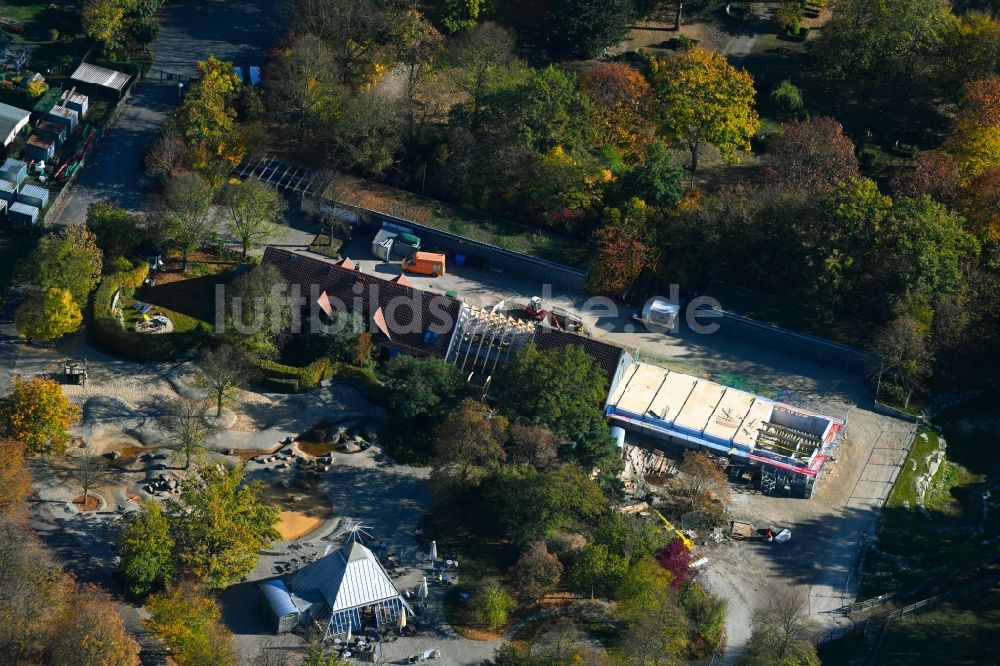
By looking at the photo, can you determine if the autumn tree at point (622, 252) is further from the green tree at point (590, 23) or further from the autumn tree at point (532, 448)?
the green tree at point (590, 23)

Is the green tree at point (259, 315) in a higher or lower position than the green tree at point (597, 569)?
higher

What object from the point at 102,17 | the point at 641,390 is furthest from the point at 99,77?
the point at 641,390

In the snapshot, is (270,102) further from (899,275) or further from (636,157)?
(899,275)

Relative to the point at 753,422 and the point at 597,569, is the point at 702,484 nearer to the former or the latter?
the point at 753,422

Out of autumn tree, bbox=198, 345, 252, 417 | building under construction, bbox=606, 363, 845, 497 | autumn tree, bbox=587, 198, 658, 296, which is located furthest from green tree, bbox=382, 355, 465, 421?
autumn tree, bbox=587, 198, 658, 296

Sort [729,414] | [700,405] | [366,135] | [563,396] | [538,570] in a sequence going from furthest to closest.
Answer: [366,135]
[700,405]
[729,414]
[563,396]
[538,570]

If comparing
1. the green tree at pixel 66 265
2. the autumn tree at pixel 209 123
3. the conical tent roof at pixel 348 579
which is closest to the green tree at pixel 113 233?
the green tree at pixel 66 265
